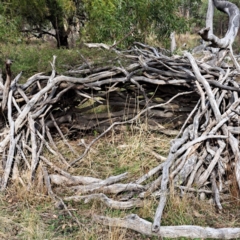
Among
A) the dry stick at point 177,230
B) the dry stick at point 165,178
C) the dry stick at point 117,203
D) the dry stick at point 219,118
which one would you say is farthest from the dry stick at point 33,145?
the dry stick at point 219,118

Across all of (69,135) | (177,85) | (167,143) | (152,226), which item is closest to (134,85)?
(177,85)

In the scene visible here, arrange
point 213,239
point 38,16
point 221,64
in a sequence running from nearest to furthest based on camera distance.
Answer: point 213,239 < point 221,64 < point 38,16

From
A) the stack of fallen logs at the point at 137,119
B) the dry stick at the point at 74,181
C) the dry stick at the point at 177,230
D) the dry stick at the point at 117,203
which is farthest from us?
the dry stick at the point at 74,181

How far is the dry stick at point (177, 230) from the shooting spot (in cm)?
A: 218

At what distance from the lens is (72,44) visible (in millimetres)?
6945

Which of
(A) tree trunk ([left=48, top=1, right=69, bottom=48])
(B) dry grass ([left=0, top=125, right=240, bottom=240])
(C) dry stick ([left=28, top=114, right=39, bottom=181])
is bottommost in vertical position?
(B) dry grass ([left=0, top=125, right=240, bottom=240])

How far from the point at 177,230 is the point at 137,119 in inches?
74.3

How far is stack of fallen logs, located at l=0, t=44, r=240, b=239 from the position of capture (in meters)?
2.65

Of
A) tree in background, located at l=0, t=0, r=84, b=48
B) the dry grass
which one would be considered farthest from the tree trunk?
the dry grass

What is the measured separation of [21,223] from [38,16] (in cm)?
464

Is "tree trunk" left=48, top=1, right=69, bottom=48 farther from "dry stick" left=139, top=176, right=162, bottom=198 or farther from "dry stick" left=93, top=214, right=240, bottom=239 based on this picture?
"dry stick" left=93, top=214, right=240, bottom=239

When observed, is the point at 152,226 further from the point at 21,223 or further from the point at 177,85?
the point at 177,85

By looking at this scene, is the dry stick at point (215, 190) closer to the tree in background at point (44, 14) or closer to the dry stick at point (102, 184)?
the dry stick at point (102, 184)

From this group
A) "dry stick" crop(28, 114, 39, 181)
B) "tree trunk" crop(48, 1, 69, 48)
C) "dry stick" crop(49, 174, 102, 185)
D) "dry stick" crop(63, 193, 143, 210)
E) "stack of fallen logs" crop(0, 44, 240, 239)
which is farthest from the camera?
"tree trunk" crop(48, 1, 69, 48)
